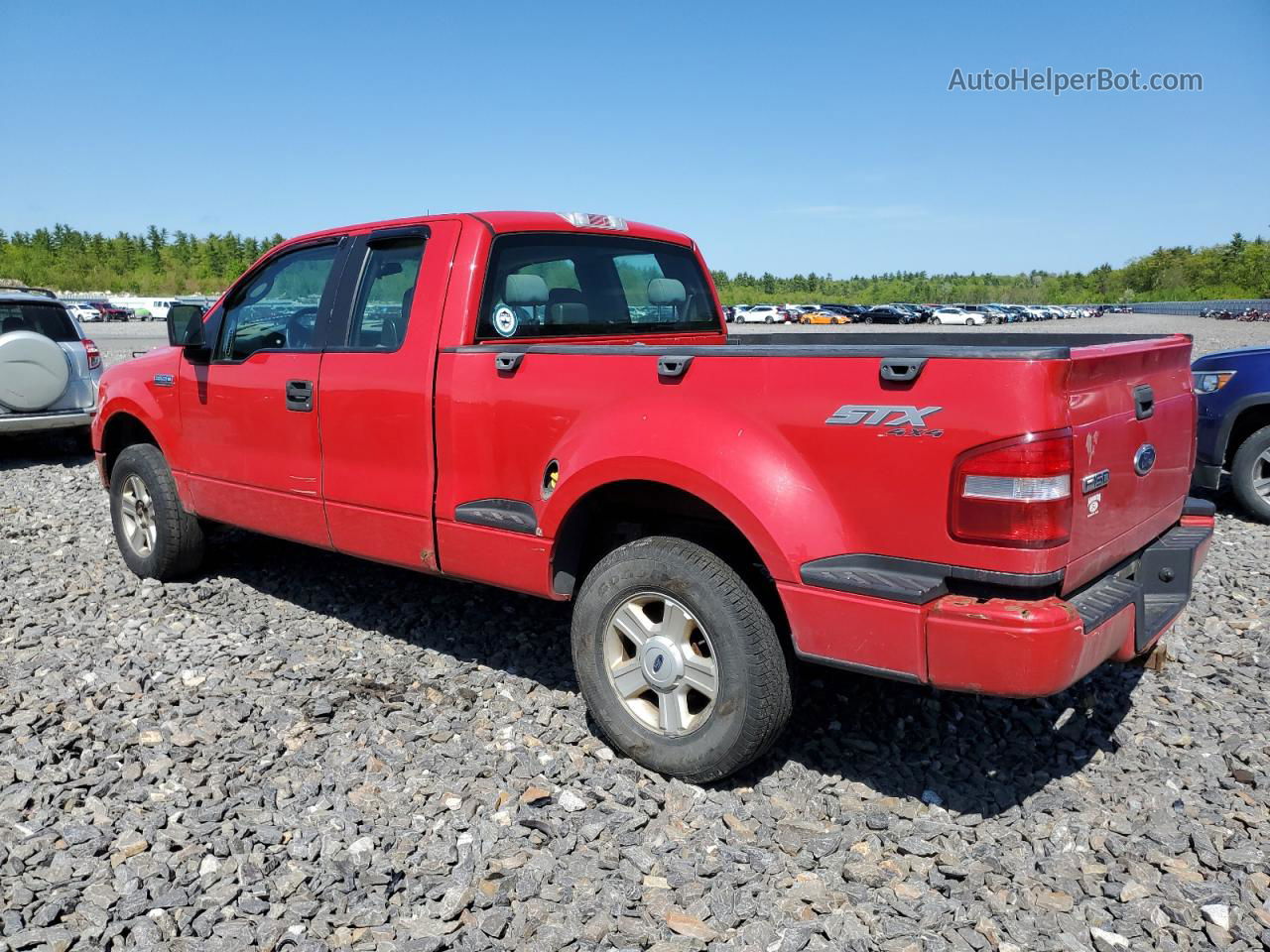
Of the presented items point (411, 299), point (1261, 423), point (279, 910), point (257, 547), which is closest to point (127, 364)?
point (257, 547)

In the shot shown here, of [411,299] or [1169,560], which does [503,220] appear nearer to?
[411,299]

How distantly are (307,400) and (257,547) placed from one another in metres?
2.36

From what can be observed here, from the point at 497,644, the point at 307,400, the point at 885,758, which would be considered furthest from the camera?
the point at 497,644

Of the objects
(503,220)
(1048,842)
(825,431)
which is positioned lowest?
(1048,842)

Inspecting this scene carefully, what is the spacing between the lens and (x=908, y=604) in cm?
283

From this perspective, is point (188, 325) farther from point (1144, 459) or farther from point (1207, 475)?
point (1207, 475)

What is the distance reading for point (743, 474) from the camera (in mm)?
3072

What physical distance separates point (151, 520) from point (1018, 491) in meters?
5.01

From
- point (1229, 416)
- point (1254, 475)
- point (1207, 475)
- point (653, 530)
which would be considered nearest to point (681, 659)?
point (653, 530)

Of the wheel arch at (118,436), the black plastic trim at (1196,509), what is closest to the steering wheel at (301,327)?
the wheel arch at (118,436)

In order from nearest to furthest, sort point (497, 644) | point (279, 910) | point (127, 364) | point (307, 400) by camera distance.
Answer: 1. point (279, 910)
2. point (307, 400)
3. point (497, 644)
4. point (127, 364)

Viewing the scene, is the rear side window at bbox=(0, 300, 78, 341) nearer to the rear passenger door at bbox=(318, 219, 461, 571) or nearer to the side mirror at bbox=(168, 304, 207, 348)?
the side mirror at bbox=(168, 304, 207, 348)

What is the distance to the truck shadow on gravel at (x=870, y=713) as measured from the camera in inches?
139

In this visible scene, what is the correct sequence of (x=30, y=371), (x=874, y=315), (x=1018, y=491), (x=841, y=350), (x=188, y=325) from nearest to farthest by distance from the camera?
(x=1018, y=491) < (x=841, y=350) < (x=188, y=325) < (x=30, y=371) < (x=874, y=315)
